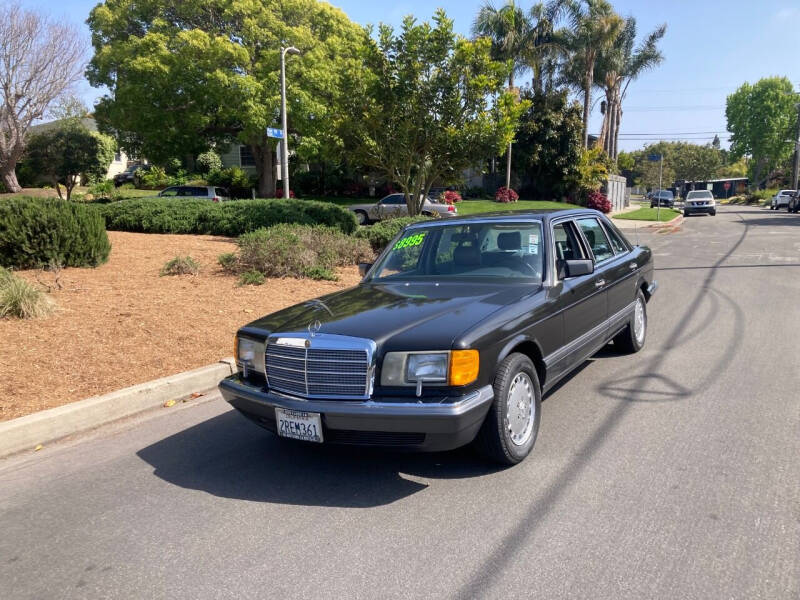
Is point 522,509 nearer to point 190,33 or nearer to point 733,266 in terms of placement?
point 733,266

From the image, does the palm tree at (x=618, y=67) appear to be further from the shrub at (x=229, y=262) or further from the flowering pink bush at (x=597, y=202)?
the shrub at (x=229, y=262)

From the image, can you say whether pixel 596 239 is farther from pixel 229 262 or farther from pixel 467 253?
pixel 229 262

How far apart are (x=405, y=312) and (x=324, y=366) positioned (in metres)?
0.67

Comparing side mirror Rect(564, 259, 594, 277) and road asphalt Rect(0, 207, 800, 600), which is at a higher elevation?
side mirror Rect(564, 259, 594, 277)

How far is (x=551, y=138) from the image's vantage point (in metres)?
37.9

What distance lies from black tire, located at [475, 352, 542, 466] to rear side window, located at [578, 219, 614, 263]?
6.94 ft

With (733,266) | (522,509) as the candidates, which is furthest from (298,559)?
(733,266)

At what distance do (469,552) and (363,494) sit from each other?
33.7 inches

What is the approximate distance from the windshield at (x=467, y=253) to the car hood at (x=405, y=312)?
244mm

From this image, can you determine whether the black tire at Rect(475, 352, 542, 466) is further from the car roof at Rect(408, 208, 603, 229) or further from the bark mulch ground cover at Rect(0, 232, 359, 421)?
Answer: the bark mulch ground cover at Rect(0, 232, 359, 421)

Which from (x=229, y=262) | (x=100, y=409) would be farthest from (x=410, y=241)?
(x=229, y=262)

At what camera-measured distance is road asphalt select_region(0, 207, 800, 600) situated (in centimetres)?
283

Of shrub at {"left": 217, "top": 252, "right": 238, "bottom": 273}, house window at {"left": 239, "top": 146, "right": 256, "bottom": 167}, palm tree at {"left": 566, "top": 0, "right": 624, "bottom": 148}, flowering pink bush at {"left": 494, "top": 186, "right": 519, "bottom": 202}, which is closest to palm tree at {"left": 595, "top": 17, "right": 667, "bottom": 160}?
palm tree at {"left": 566, "top": 0, "right": 624, "bottom": 148}

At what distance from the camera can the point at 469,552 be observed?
3.02 m
